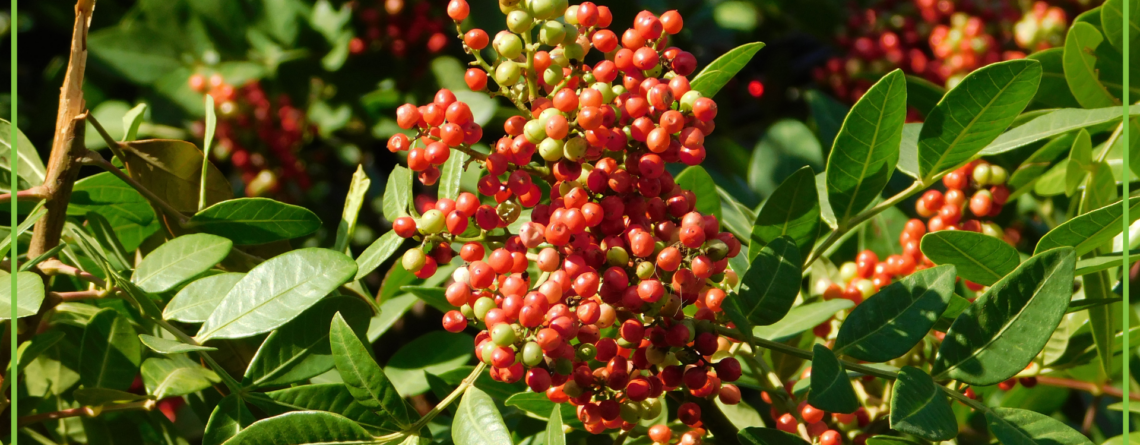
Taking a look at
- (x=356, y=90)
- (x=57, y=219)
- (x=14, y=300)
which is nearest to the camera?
(x=14, y=300)

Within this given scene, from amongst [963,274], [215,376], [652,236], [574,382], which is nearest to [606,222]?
[652,236]

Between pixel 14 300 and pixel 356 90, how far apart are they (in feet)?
4.86

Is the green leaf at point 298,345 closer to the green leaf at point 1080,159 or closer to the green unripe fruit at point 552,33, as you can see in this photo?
the green unripe fruit at point 552,33

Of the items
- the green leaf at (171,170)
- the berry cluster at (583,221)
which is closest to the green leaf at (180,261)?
the green leaf at (171,170)

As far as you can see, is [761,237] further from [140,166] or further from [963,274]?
A: [140,166]

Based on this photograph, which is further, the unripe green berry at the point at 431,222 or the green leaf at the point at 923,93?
A: the green leaf at the point at 923,93

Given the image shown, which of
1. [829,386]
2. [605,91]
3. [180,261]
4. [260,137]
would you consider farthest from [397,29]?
[829,386]

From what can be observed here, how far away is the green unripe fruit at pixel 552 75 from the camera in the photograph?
0.93m

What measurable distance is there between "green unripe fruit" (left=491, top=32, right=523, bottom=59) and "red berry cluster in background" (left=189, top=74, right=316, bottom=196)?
1.62 meters

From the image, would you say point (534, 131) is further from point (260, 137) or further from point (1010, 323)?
point (260, 137)

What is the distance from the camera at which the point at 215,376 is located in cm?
112

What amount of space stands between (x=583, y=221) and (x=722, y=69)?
272 mm

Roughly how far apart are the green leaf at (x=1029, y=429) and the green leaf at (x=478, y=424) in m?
0.52

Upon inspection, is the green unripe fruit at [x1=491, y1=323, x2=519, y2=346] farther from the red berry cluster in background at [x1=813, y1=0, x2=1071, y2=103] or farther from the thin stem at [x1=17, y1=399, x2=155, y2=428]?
the red berry cluster in background at [x1=813, y1=0, x2=1071, y2=103]
